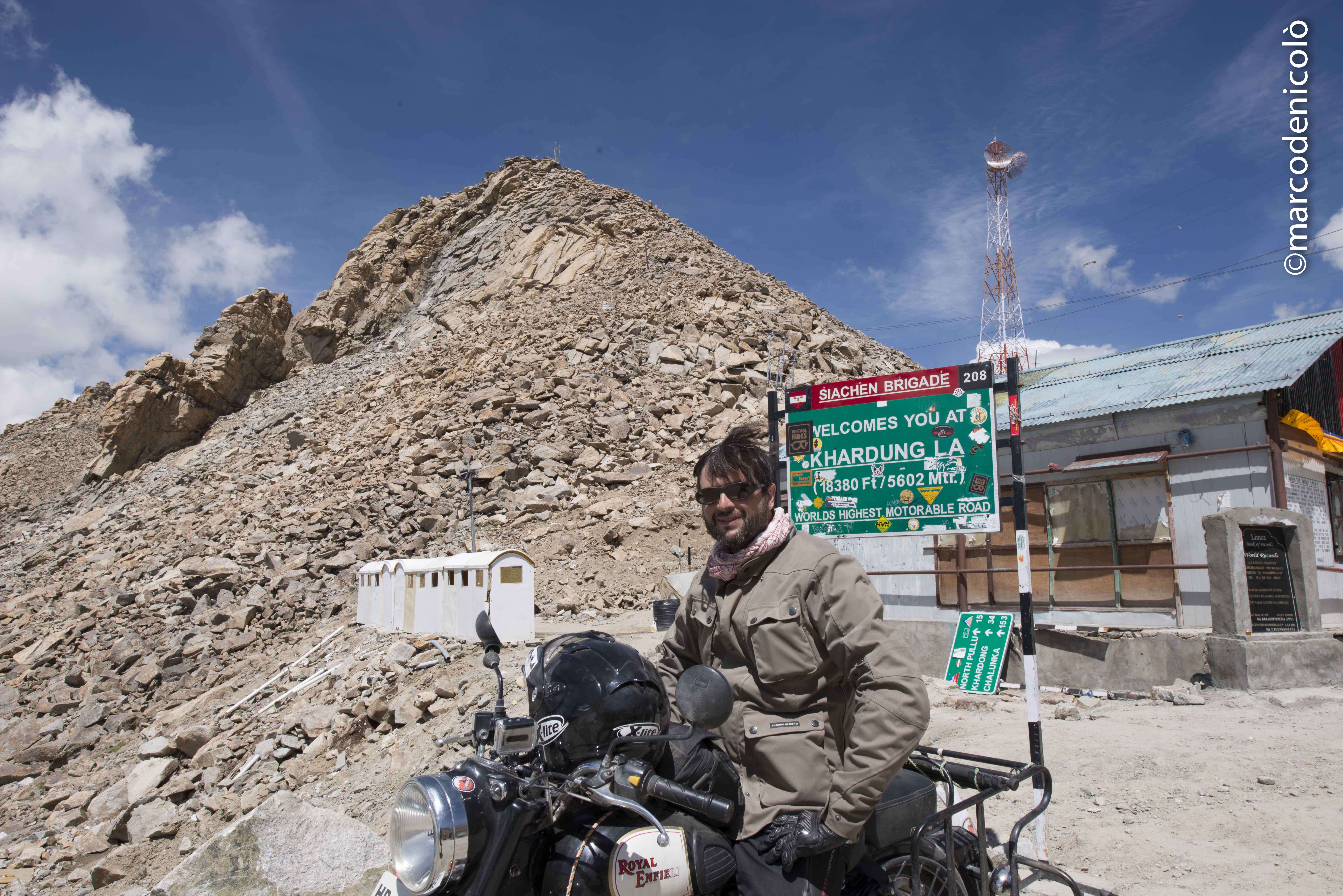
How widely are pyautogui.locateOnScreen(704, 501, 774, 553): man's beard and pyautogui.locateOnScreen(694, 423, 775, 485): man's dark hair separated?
0.32 feet

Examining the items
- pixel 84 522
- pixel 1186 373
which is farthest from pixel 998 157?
pixel 84 522

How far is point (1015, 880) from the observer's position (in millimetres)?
2643

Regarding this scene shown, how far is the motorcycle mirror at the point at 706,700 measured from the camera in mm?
1995

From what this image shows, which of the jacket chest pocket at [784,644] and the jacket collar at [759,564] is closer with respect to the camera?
the jacket chest pocket at [784,644]

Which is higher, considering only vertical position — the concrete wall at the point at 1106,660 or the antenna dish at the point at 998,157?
the antenna dish at the point at 998,157

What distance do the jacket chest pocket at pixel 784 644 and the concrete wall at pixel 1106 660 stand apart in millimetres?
6971

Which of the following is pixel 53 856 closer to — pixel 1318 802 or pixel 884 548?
pixel 884 548

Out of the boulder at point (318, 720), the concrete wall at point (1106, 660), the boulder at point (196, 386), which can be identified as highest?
the boulder at point (196, 386)

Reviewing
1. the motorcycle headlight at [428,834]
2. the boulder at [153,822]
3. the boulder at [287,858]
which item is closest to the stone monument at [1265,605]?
the boulder at [287,858]

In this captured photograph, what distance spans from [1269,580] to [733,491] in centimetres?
849

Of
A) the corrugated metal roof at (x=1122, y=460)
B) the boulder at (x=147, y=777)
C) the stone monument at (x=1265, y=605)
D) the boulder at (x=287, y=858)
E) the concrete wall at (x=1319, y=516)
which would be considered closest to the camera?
the boulder at (x=287, y=858)

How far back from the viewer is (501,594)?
11.8 m

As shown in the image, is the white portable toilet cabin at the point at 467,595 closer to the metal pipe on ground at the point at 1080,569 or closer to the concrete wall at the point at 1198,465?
the metal pipe on ground at the point at 1080,569

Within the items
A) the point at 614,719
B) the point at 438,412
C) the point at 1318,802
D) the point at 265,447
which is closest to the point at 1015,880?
the point at 614,719
